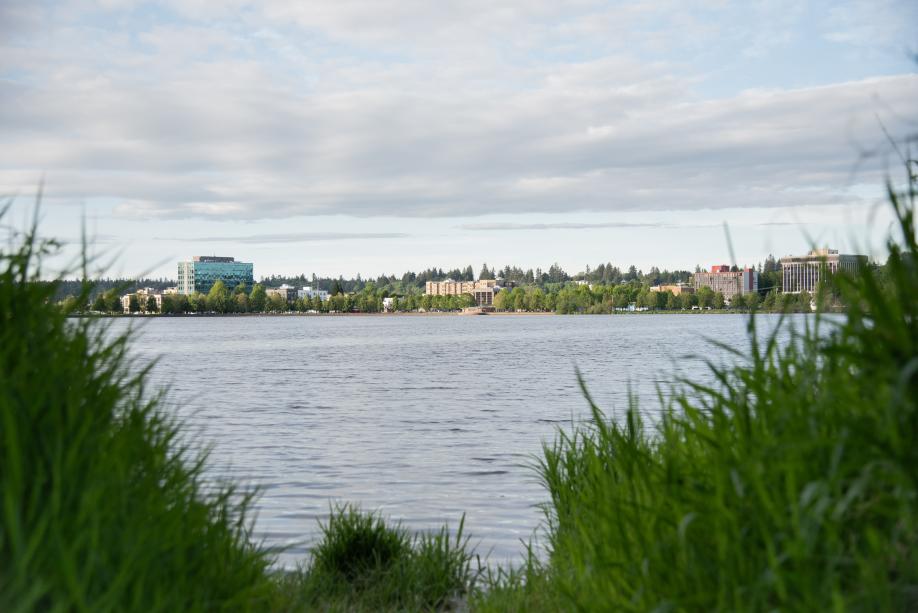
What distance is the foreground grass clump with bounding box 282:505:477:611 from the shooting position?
644cm

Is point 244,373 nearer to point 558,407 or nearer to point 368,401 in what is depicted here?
point 368,401

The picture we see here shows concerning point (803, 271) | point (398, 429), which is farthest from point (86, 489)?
point (398, 429)

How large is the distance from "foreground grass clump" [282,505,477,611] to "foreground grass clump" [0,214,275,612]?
1832 millimetres

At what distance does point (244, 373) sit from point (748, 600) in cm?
→ 4238

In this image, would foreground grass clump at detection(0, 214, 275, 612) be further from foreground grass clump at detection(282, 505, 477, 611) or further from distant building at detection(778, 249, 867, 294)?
distant building at detection(778, 249, 867, 294)

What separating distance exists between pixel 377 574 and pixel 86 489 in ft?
13.1

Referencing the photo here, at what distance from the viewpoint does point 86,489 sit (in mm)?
3229

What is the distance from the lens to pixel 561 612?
16.6 feet

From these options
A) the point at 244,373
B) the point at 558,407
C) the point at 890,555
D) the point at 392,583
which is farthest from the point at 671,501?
the point at 244,373

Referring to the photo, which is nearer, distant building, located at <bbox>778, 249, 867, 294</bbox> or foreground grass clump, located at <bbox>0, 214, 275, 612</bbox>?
foreground grass clump, located at <bbox>0, 214, 275, 612</bbox>

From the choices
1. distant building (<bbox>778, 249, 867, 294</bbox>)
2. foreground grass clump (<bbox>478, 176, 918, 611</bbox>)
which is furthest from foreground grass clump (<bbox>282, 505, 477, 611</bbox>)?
distant building (<bbox>778, 249, 867, 294</bbox>)

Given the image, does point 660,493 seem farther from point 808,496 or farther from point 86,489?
point 86,489

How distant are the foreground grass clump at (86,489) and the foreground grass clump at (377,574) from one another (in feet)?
6.01

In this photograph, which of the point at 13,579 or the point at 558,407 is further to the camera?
the point at 558,407
